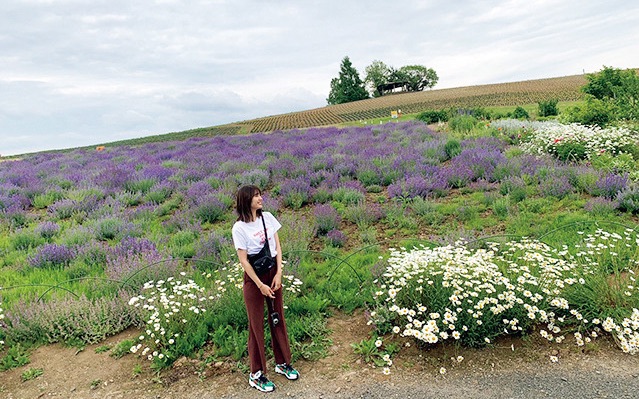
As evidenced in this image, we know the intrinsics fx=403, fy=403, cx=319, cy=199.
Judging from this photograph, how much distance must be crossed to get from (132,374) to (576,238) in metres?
5.89

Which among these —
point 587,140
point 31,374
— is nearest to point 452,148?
point 587,140

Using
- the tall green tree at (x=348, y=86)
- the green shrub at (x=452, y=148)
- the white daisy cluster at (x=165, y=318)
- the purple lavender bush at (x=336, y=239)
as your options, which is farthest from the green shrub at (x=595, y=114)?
the tall green tree at (x=348, y=86)

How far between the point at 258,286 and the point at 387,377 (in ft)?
4.71

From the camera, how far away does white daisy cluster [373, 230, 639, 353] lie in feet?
12.4

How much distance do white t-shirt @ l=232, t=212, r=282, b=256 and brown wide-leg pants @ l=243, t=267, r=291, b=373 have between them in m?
0.27

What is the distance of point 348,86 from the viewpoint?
6644cm

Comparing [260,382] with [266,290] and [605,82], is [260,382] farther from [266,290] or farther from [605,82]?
[605,82]

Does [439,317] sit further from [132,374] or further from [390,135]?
[390,135]

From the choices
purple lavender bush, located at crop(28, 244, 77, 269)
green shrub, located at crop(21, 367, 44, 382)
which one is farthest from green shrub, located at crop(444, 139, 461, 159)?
green shrub, located at crop(21, 367, 44, 382)

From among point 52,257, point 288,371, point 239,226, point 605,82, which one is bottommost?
point 288,371

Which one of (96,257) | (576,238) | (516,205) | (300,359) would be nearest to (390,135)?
(516,205)

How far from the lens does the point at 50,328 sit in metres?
4.53

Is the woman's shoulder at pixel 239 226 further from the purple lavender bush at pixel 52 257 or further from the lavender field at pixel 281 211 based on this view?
the purple lavender bush at pixel 52 257

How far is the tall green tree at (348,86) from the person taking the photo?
66.1 metres
